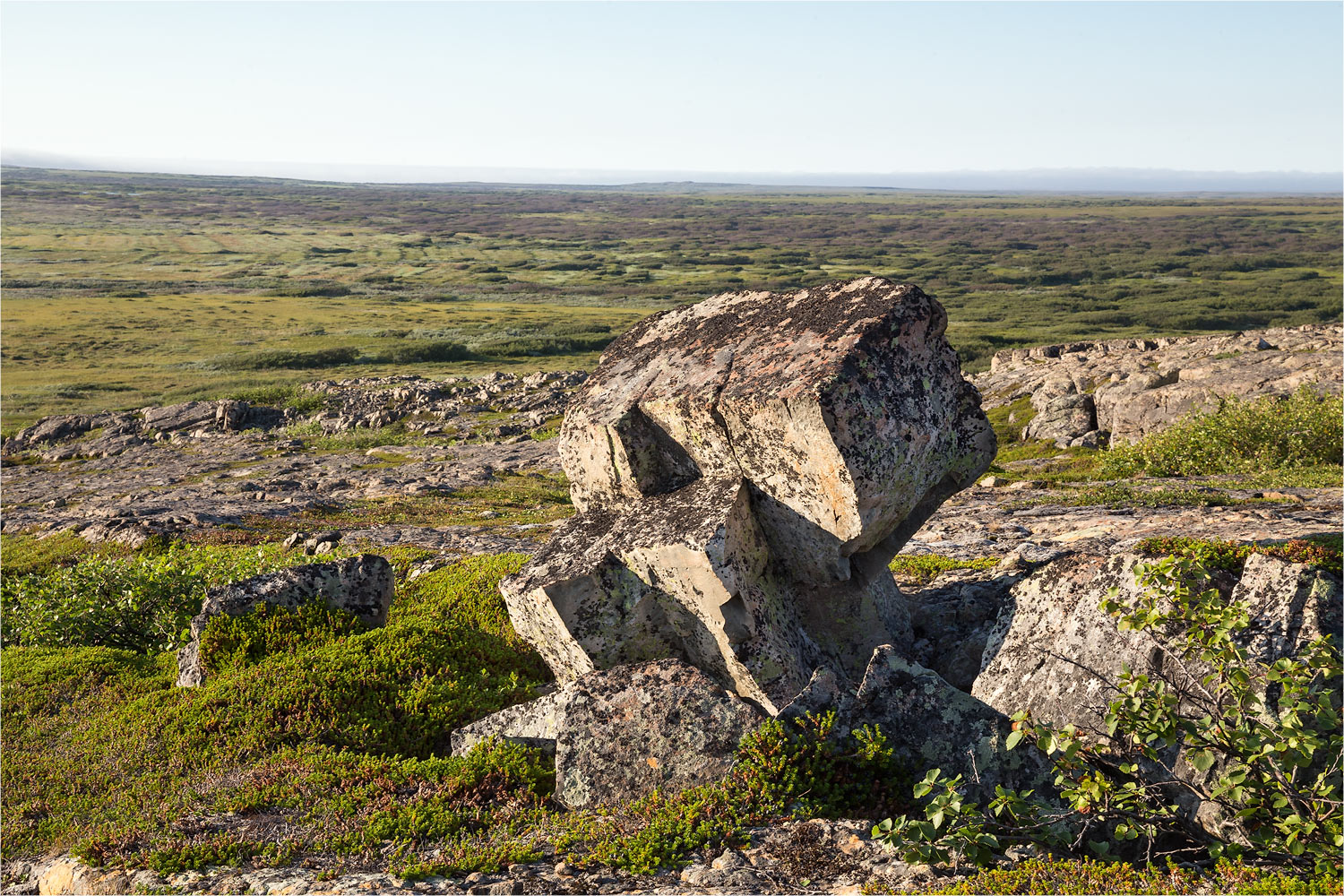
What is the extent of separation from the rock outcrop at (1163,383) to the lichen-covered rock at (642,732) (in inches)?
1129

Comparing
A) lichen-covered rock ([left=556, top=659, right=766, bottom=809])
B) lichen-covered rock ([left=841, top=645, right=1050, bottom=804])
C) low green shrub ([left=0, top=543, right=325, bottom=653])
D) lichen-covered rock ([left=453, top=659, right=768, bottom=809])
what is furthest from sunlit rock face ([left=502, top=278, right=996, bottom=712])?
low green shrub ([left=0, top=543, right=325, bottom=653])

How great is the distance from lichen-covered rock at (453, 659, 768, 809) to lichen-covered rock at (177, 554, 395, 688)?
5519 mm

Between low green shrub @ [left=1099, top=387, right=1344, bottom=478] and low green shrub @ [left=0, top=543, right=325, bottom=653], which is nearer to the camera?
low green shrub @ [left=0, top=543, right=325, bottom=653]

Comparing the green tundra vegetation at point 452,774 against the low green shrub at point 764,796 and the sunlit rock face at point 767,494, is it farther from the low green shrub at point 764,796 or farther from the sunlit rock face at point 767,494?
the sunlit rock face at point 767,494

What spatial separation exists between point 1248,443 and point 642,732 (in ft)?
84.3

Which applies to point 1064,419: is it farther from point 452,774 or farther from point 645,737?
point 452,774

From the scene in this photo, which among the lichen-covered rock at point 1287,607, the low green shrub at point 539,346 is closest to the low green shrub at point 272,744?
the lichen-covered rock at point 1287,607

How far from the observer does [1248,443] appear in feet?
89.9

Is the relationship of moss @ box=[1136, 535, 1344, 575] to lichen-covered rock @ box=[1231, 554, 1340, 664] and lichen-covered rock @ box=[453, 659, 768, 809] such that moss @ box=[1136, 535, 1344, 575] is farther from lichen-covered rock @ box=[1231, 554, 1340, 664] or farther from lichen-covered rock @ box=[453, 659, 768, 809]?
lichen-covered rock @ box=[453, 659, 768, 809]

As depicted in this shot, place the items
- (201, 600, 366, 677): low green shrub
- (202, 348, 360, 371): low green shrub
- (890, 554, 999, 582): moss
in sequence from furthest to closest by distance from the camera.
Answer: (202, 348, 360, 371): low green shrub
(890, 554, 999, 582): moss
(201, 600, 366, 677): low green shrub

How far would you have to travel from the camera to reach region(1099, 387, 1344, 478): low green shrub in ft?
86.9

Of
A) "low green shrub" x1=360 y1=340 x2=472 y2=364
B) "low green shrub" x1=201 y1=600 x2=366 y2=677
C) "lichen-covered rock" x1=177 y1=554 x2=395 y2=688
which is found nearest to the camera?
"low green shrub" x1=201 y1=600 x2=366 y2=677

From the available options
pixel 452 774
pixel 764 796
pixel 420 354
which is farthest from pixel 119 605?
pixel 420 354

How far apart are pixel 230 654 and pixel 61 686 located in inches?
112
